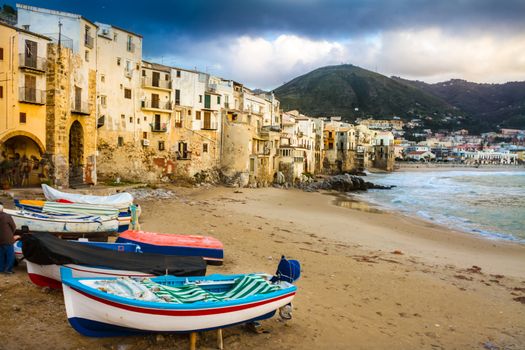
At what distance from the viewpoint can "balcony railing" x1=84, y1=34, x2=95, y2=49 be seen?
96.0ft

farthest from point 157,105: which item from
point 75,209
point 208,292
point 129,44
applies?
point 208,292

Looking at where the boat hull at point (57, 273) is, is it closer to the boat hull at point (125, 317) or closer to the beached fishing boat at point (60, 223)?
the boat hull at point (125, 317)

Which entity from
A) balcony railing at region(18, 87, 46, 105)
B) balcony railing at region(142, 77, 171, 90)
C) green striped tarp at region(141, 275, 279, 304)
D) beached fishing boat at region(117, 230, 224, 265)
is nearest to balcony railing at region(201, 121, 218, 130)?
balcony railing at region(142, 77, 171, 90)

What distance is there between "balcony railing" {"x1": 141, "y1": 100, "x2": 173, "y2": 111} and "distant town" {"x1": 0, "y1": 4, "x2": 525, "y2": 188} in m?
0.10

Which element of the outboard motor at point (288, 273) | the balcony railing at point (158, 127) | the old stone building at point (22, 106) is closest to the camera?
the outboard motor at point (288, 273)

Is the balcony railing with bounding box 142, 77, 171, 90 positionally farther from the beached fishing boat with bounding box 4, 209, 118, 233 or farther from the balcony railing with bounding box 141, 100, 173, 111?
the beached fishing boat with bounding box 4, 209, 118, 233

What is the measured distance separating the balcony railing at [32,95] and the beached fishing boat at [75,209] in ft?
32.5

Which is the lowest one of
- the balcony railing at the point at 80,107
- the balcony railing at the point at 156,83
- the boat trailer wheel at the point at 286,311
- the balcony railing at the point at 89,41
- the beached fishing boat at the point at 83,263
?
the boat trailer wheel at the point at 286,311

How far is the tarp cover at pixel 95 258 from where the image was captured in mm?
8695

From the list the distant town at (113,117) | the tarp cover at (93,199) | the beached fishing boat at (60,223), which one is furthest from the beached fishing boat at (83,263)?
the distant town at (113,117)

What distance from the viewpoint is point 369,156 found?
118 meters

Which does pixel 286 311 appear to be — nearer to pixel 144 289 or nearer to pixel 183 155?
pixel 144 289

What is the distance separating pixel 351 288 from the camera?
12227 millimetres

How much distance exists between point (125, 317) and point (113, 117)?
30.8m
